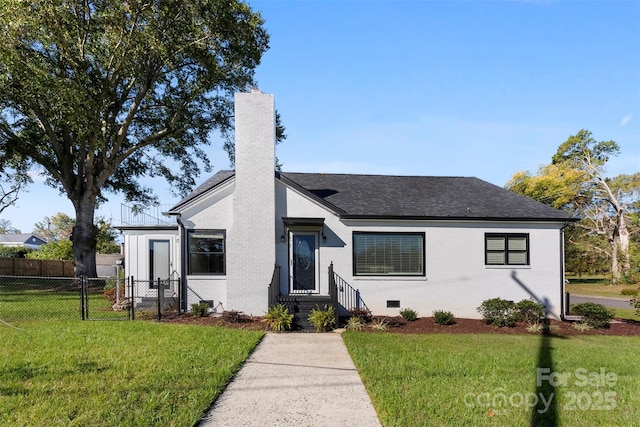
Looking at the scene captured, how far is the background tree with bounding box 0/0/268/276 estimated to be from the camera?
1344cm

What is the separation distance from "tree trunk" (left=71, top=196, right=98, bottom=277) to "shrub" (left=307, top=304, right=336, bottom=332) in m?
13.6

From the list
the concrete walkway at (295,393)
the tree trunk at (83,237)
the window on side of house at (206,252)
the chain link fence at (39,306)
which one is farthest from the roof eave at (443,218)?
the tree trunk at (83,237)

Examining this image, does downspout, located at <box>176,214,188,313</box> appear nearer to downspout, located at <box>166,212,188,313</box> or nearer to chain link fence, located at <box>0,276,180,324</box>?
downspout, located at <box>166,212,188,313</box>

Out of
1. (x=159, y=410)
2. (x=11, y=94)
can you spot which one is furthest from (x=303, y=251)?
(x=11, y=94)

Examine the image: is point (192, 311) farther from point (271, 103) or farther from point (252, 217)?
point (271, 103)

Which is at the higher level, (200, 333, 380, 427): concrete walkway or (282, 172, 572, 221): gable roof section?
(282, 172, 572, 221): gable roof section

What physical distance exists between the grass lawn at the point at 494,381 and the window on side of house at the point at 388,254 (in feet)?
10.4

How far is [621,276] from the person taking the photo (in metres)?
30.4

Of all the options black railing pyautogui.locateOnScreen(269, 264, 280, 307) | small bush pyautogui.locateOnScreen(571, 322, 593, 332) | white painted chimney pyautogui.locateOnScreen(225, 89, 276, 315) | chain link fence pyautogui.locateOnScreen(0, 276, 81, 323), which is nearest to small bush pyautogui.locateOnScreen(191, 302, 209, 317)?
white painted chimney pyautogui.locateOnScreen(225, 89, 276, 315)

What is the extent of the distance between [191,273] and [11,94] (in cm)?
1077

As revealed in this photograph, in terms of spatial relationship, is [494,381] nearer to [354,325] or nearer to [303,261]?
[354,325]

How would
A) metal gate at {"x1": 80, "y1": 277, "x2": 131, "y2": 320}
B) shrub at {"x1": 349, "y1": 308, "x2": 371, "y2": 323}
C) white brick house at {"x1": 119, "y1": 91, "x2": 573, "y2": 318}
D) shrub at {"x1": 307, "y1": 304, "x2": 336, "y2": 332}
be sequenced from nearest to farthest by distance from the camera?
shrub at {"x1": 307, "y1": 304, "x2": 336, "y2": 332}, metal gate at {"x1": 80, "y1": 277, "x2": 131, "y2": 320}, shrub at {"x1": 349, "y1": 308, "x2": 371, "y2": 323}, white brick house at {"x1": 119, "y1": 91, "x2": 573, "y2": 318}

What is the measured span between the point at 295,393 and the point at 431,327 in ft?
20.6

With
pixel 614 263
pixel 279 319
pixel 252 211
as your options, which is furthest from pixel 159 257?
pixel 614 263
